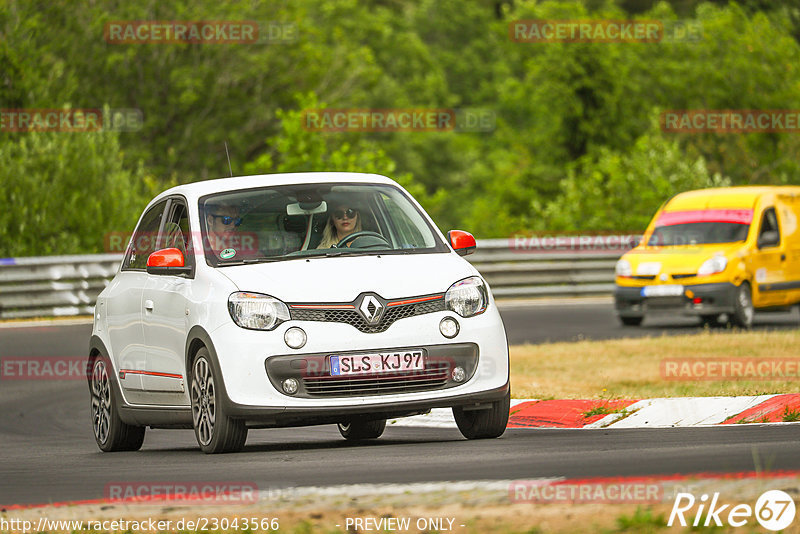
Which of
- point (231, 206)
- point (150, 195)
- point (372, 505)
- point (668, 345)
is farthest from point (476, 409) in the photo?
point (150, 195)

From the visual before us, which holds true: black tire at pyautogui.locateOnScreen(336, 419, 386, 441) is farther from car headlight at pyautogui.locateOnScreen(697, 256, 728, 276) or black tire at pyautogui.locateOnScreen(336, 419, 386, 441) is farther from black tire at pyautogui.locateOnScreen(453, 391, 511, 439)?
car headlight at pyautogui.locateOnScreen(697, 256, 728, 276)

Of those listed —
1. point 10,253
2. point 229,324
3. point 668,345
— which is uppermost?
point 229,324

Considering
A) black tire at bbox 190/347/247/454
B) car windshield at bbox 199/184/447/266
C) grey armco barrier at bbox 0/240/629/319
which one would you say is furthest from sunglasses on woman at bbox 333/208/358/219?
grey armco barrier at bbox 0/240/629/319

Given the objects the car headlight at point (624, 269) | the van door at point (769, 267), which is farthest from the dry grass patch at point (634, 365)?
the car headlight at point (624, 269)

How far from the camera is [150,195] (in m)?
31.3

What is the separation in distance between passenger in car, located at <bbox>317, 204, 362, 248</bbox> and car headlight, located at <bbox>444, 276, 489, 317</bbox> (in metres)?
1.03

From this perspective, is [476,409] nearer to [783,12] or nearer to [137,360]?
[137,360]

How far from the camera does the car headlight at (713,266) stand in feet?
67.2

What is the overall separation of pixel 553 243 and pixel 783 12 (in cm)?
4428

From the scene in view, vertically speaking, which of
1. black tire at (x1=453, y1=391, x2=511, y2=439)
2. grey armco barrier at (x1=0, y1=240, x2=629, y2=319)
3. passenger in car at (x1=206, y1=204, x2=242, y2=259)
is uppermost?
passenger in car at (x1=206, y1=204, x2=242, y2=259)

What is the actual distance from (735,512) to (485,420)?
3.91m

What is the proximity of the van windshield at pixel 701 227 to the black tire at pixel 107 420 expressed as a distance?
40.0 ft

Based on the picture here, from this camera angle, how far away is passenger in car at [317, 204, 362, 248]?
9.75 meters

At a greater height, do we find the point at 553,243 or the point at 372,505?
the point at 372,505
